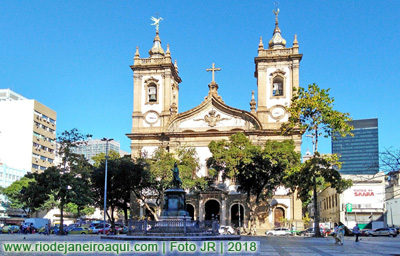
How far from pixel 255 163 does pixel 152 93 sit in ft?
67.9

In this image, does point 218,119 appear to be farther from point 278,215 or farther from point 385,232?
point 385,232

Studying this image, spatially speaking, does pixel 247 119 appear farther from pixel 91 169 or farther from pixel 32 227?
pixel 32 227

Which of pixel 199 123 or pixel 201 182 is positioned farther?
pixel 199 123

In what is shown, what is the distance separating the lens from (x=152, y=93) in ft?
216

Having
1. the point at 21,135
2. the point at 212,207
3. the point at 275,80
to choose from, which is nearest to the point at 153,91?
the point at 275,80

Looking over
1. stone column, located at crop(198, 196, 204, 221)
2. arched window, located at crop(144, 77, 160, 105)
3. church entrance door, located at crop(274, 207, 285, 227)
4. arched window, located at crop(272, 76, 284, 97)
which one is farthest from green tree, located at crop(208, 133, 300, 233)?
arched window, located at crop(144, 77, 160, 105)

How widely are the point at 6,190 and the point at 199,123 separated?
2986 cm

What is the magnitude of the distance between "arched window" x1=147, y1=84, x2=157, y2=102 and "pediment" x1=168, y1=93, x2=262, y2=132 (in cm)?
518

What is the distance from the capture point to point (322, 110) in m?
37.3

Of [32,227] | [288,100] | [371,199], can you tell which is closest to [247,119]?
[288,100]

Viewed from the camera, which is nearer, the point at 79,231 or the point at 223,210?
the point at 79,231

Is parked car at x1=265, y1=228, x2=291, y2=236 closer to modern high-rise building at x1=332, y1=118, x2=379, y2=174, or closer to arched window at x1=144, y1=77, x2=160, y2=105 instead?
arched window at x1=144, y1=77, x2=160, y2=105

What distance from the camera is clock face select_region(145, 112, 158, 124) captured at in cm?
6419

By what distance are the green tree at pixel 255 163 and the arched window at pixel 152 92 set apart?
49.6 ft
